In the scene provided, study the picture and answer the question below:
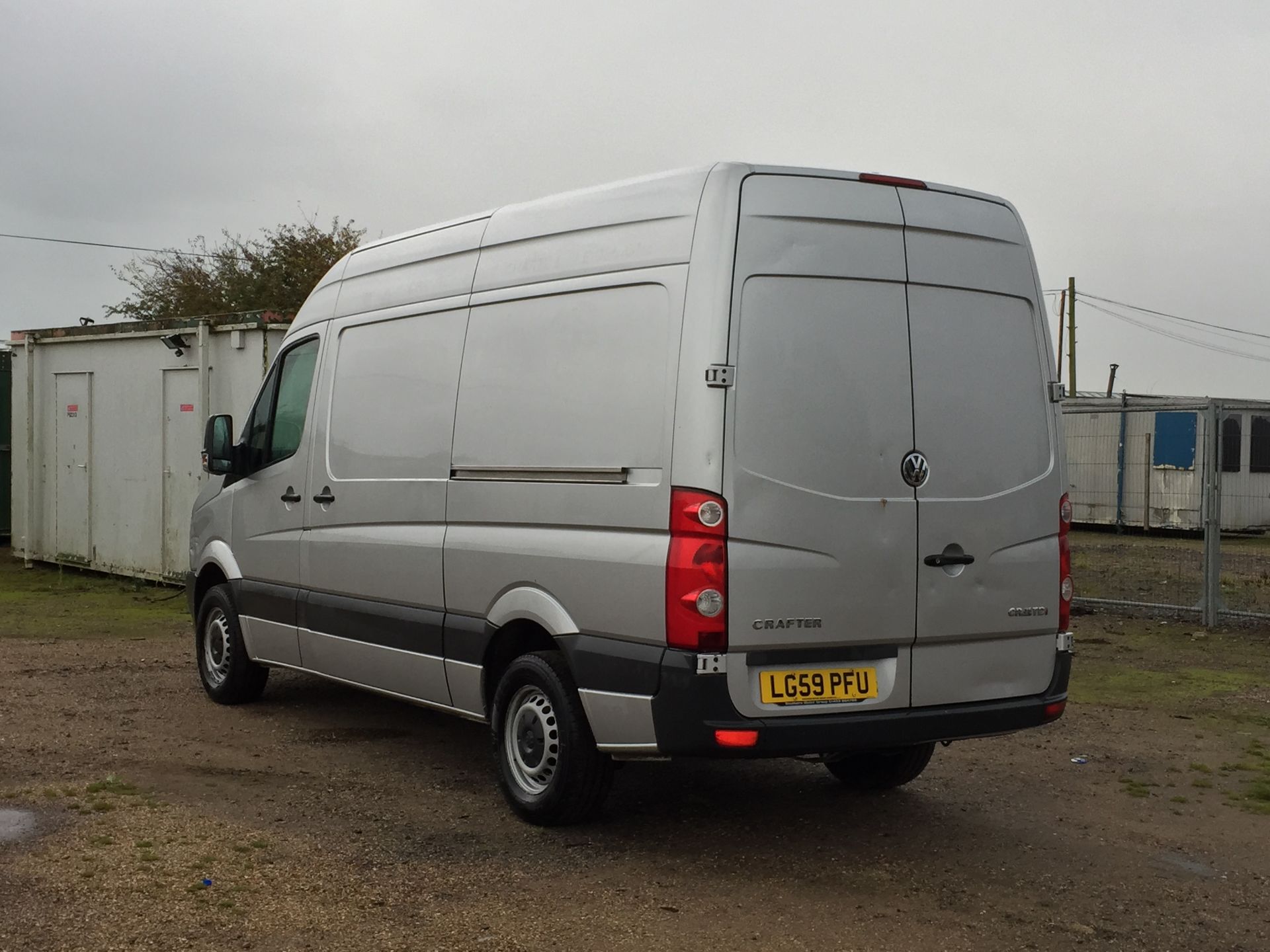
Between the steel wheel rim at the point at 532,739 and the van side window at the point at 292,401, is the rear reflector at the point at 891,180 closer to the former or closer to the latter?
the steel wheel rim at the point at 532,739

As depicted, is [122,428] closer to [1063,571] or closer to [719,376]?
[719,376]

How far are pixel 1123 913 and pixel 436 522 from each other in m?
3.23

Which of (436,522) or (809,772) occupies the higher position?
(436,522)

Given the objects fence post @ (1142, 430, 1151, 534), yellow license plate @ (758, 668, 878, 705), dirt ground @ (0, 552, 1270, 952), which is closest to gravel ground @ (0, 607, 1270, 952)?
dirt ground @ (0, 552, 1270, 952)

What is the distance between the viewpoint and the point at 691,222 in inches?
203

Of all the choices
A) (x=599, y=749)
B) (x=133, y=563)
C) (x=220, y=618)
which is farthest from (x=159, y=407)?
(x=599, y=749)

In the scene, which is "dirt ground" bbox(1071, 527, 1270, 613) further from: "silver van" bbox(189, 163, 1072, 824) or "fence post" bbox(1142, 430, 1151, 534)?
"silver van" bbox(189, 163, 1072, 824)

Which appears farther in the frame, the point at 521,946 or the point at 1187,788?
the point at 1187,788

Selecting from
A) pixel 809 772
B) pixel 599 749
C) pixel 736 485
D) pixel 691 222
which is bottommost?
pixel 809 772

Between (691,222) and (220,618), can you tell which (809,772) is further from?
(220,618)

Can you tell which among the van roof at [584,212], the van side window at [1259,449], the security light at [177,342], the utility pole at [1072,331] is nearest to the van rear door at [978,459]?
the van roof at [584,212]

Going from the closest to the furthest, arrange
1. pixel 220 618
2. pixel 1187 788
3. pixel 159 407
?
pixel 1187 788 < pixel 220 618 < pixel 159 407

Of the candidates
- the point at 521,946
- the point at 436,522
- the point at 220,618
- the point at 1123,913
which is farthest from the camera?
the point at 220,618

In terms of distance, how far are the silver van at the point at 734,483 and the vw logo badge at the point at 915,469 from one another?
1cm
